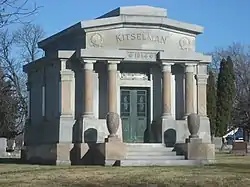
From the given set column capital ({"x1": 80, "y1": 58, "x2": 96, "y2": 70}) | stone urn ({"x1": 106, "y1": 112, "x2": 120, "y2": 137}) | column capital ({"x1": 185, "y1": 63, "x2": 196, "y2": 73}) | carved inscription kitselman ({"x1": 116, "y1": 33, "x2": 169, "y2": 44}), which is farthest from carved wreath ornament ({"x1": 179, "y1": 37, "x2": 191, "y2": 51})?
stone urn ({"x1": 106, "y1": 112, "x2": 120, "y2": 137})

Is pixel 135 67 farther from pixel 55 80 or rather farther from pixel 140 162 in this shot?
pixel 140 162

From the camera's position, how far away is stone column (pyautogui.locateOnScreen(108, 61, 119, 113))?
26.8 metres

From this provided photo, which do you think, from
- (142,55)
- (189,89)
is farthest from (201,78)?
(142,55)

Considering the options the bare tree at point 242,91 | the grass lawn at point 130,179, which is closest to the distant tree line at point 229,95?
the bare tree at point 242,91

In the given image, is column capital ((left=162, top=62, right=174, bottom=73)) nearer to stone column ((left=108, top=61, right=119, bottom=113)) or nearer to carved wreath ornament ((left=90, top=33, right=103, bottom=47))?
stone column ((left=108, top=61, right=119, bottom=113))

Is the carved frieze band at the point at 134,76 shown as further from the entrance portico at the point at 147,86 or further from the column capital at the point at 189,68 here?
the column capital at the point at 189,68

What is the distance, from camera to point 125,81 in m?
28.8

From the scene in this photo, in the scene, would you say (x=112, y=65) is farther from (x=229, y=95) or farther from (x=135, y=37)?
(x=229, y=95)

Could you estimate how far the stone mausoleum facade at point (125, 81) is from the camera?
2706 cm

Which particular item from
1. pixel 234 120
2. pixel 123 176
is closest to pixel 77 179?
pixel 123 176

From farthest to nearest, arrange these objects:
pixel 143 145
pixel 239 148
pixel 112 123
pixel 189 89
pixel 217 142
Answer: pixel 217 142
pixel 239 148
pixel 189 89
pixel 143 145
pixel 112 123

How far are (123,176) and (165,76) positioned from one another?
10702 mm

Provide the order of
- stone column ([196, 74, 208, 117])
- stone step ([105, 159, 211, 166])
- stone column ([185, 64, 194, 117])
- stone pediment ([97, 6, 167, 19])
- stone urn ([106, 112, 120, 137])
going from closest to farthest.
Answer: stone step ([105, 159, 211, 166]) < stone urn ([106, 112, 120, 137]) < stone column ([185, 64, 194, 117]) < stone pediment ([97, 6, 167, 19]) < stone column ([196, 74, 208, 117])

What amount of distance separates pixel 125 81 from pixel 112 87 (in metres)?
2.08
